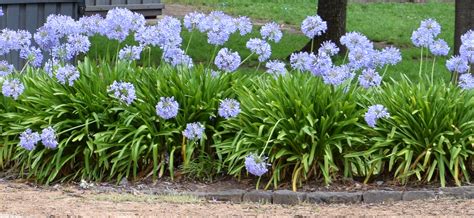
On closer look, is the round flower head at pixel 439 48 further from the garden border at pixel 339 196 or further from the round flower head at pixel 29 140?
the round flower head at pixel 29 140

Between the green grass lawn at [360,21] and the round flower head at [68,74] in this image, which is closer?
the round flower head at [68,74]

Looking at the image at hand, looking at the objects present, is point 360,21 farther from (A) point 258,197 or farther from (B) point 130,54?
(A) point 258,197

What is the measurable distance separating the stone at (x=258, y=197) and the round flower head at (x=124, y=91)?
122 centimetres

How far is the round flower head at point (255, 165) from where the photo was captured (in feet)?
24.8

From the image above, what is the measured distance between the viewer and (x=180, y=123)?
8312 millimetres

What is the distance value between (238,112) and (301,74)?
822 millimetres

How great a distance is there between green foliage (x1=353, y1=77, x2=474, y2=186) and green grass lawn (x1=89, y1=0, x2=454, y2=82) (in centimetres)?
627

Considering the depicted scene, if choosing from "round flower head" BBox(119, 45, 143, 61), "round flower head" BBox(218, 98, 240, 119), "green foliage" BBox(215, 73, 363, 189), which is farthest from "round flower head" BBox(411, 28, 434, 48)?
"round flower head" BBox(119, 45, 143, 61)

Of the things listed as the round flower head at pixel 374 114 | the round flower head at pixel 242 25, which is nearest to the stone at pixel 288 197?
the round flower head at pixel 374 114

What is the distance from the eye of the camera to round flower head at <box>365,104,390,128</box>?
25.0 feet

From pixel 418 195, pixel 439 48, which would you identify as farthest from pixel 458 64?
pixel 418 195

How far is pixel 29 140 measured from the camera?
8.02 m

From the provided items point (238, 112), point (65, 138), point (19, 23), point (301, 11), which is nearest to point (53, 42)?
point (65, 138)

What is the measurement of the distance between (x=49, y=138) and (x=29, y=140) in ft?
0.52
